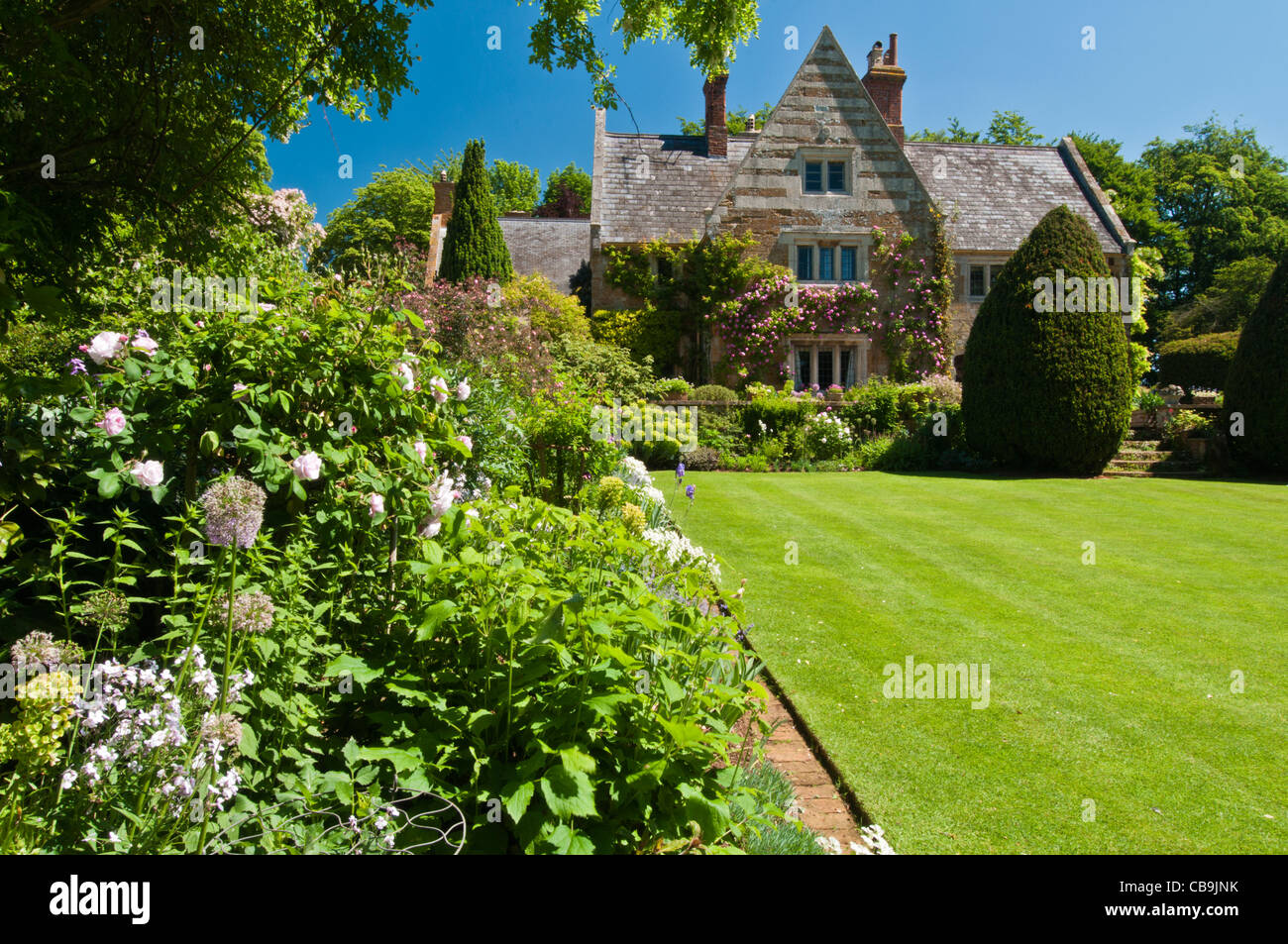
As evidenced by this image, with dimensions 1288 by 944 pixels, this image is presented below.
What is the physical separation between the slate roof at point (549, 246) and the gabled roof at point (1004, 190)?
39.4 ft

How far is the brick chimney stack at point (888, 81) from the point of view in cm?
2478

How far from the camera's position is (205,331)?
3199mm

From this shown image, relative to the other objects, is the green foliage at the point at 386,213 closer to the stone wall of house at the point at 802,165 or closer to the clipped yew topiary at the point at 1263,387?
the stone wall of house at the point at 802,165

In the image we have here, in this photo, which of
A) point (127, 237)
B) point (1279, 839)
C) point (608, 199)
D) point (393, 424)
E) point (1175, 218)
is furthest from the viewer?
point (1175, 218)

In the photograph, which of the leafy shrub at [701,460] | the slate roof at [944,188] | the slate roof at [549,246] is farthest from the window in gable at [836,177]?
the leafy shrub at [701,460]

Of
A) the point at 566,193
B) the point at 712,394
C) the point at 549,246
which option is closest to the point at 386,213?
the point at 566,193

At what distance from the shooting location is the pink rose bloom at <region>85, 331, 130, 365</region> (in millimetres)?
2844

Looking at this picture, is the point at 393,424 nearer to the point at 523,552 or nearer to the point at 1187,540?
the point at 523,552

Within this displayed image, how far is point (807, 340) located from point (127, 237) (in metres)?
18.1

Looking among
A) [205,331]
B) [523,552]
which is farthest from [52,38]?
[523,552]

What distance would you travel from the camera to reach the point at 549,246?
28.3 metres

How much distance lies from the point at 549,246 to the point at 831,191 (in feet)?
36.2

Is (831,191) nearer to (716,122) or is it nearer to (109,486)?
(716,122)

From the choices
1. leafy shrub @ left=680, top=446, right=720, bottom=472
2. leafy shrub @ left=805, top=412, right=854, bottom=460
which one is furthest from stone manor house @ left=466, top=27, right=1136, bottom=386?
leafy shrub @ left=680, top=446, right=720, bottom=472
